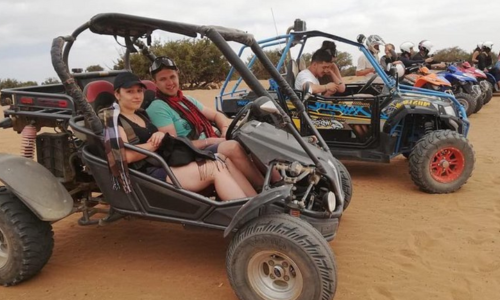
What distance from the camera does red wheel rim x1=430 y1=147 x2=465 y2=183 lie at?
203 inches

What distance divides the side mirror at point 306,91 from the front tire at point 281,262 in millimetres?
2877

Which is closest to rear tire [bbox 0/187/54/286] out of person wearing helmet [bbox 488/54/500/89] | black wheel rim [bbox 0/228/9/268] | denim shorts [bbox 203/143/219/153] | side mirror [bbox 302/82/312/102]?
black wheel rim [bbox 0/228/9/268]

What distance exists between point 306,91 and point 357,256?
2373 mm

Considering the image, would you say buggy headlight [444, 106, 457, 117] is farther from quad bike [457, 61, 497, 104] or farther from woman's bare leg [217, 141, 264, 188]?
quad bike [457, 61, 497, 104]

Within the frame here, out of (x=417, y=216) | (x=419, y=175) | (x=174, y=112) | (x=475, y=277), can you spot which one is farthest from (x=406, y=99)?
(x=174, y=112)

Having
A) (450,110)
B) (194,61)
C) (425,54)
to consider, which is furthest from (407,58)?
(194,61)

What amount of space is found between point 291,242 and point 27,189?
200cm

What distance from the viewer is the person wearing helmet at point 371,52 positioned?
6258mm

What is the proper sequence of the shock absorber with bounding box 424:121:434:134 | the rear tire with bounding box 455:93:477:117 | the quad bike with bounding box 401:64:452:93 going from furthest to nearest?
1. the rear tire with bounding box 455:93:477:117
2. the quad bike with bounding box 401:64:452:93
3. the shock absorber with bounding box 424:121:434:134

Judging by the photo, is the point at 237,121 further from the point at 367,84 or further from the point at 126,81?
the point at 367,84

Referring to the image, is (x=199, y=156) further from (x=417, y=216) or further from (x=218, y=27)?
(x=417, y=216)

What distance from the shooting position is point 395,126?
213 inches

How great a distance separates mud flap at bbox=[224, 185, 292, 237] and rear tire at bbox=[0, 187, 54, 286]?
1505 millimetres

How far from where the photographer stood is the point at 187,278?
340cm
